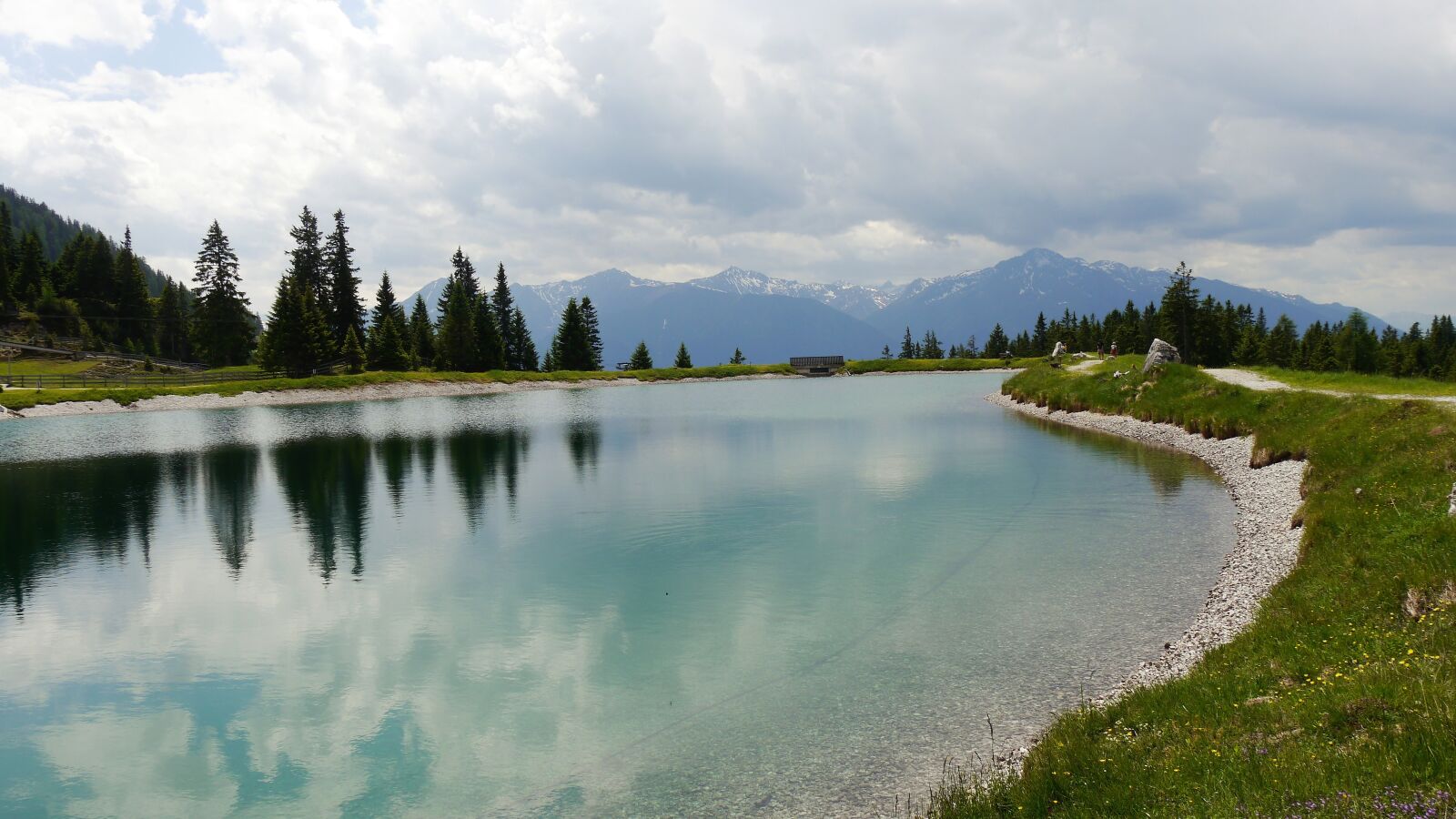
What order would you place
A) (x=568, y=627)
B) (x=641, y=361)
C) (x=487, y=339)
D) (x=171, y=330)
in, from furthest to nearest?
(x=641, y=361) < (x=171, y=330) < (x=487, y=339) < (x=568, y=627)

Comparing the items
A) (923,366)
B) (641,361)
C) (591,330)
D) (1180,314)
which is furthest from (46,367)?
(1180,314)

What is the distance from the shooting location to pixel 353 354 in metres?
124

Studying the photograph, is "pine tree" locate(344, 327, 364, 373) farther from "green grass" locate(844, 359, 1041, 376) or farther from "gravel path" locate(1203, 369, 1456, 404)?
"gravel path" locate(1203, 369, 1456, 404)

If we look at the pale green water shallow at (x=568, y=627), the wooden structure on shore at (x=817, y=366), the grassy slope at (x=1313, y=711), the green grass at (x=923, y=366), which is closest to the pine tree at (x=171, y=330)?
the wooden structure on shore at (x=817, y=366)

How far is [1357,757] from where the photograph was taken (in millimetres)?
7902

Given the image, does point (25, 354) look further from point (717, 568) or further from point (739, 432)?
point (717, 568)

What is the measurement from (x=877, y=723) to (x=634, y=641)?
6498 mm

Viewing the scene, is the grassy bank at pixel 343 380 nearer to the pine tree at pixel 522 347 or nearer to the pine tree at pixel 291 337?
the pine tree at pixel 291 337

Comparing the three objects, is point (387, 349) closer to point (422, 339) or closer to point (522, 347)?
point (422, 339)

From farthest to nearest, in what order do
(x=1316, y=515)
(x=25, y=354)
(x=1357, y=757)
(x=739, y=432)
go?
(x=25, y=354) → (x=739, y=432) → (x=1316, y=515) → (x=1357, y=757)

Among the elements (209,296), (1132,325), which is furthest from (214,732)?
(1132,325)

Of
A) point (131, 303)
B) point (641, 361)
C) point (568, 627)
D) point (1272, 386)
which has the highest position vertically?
point (131, 303)

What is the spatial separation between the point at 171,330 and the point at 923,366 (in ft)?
501

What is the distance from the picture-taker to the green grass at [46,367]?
371 ft
